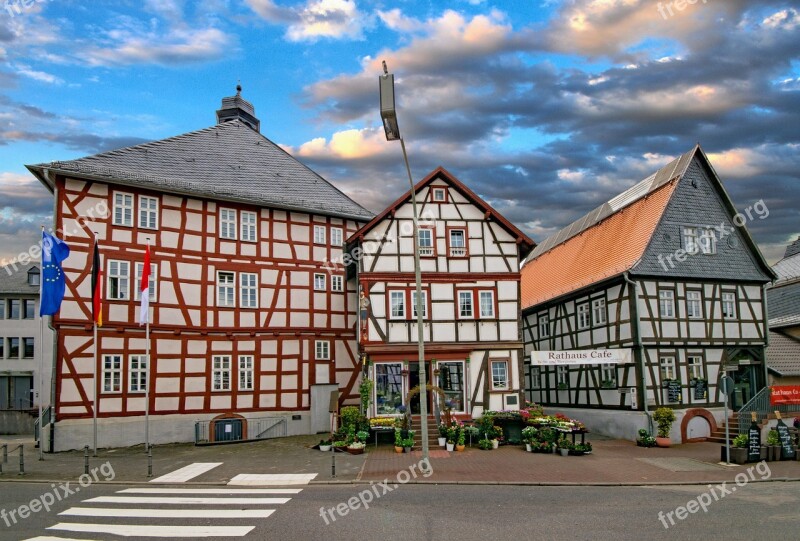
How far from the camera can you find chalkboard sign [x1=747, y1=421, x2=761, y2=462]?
21.1 m

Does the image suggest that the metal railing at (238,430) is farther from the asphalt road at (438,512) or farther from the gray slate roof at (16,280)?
the gray slate roof at (16,280)

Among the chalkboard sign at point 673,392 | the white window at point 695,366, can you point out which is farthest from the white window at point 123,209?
the white window at point 695,366

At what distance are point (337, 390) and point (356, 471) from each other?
1150 centimetres

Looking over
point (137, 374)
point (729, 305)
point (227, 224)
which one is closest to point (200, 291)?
point (227, 224)

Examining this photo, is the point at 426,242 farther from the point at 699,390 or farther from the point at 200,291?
the point at 699,390

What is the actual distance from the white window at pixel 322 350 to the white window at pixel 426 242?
7.41m

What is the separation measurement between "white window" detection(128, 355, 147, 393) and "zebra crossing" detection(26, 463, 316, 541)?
9712mm

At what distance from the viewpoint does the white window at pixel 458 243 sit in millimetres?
27906

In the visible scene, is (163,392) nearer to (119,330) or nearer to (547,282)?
(119,330)

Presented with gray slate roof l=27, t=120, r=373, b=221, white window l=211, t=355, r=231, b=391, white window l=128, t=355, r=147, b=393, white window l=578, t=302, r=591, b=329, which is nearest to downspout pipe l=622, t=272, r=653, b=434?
white window l=578, t=302, r=591, b=329

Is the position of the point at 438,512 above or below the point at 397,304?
below

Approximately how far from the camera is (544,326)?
35.5m

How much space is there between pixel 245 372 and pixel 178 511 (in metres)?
15.7

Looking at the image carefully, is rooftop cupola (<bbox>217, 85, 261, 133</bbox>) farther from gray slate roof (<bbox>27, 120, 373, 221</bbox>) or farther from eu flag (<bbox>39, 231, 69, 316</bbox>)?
eu flag (<bbox>39, 231, 69, 316</bbox>)
